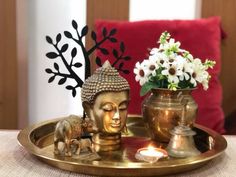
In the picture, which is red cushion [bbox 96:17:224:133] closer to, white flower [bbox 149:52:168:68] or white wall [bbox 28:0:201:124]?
white wall [bbox 28:0:201:124]

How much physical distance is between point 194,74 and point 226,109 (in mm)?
918

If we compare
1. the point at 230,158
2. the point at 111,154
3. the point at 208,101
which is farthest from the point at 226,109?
the point at 111,154

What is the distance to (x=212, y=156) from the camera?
0.82m

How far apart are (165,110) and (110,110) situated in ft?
0.47

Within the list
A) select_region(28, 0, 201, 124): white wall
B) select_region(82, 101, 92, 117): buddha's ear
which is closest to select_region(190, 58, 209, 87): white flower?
select_region(82, 101, 92, 117): buddha's ear

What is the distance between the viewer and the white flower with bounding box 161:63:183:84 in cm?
89

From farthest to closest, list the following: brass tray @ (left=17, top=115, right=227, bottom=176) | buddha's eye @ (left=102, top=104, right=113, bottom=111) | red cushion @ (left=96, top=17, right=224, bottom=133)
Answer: red cushion @ (left=96, top=17, right=224, bottom=133) → buddha's eye @ (left=102, top=104, right=113, bottom=111) → brass tray @ (left=17, top=115, right=227, bottom=176)

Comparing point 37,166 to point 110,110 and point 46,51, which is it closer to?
point 110,110

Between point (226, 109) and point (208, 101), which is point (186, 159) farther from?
point (226, 109)

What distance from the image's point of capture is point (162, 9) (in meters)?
1.78

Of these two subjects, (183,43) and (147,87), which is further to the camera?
(183,43)

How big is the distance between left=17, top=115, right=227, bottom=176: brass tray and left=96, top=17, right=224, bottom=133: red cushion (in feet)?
1.42

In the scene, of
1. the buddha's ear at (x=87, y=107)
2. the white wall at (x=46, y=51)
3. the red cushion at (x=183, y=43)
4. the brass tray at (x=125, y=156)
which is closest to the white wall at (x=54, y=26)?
the white wall at (x=46, y=51)

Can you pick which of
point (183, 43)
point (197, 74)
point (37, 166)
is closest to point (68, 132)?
point (37, 166)
